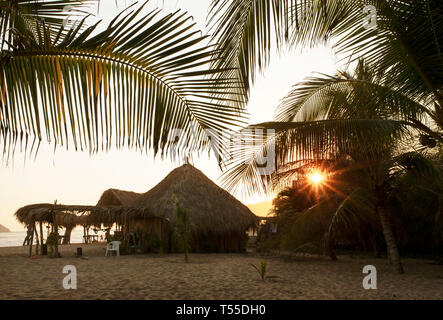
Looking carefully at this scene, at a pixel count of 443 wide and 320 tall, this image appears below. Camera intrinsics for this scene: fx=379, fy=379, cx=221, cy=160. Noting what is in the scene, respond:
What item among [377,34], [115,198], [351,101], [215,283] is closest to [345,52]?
[377,34]

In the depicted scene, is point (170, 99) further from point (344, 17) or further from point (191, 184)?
point (191, 184)

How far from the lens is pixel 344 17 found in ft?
13.9

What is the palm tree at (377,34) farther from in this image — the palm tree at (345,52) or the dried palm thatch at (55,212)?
the dried palm thatch at (55,212)

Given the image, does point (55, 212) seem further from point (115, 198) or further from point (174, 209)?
point (115, 198)

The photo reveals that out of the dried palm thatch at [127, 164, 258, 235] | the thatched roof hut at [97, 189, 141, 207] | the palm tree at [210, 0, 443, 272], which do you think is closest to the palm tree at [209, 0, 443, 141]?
the palm tree at [210, 0, 443, 272]

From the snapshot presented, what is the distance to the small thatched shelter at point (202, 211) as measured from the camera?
17.0 meters

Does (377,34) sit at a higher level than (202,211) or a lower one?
higher

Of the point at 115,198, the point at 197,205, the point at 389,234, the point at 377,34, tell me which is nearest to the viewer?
the point at 377,34

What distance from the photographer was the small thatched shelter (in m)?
17.0

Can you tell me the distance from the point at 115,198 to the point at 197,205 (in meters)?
7.75

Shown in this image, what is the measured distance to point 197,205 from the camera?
58.1 feet

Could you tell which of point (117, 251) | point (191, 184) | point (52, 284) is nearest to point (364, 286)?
point (52, 284)

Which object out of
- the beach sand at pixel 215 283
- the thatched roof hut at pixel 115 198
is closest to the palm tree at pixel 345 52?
the beach sand at pixel 215 283

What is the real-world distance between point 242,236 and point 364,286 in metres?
Result: 11.3
